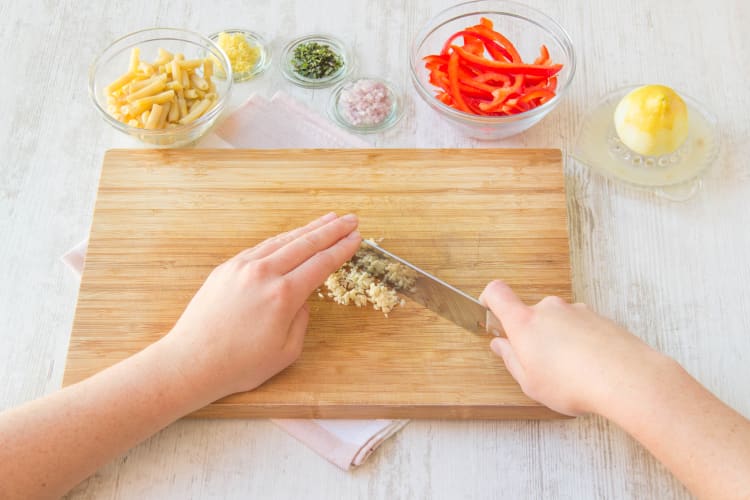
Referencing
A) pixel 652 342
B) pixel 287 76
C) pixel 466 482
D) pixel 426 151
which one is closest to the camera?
pixel 466 482

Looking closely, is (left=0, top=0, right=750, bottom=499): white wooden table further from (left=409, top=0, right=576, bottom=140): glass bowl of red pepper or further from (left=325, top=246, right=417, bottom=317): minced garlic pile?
(left=325, top=246, right=417, bottom=317): minced garlic pile

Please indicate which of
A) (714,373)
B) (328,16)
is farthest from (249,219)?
(714,373)

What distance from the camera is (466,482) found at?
4.07ft

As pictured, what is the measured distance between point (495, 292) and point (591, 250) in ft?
1.03

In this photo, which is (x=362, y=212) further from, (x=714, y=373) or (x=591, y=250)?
(x=714, y=373)

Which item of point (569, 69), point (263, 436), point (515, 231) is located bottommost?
point (263, 436)

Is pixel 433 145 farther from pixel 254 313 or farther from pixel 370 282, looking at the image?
pixel 254 313

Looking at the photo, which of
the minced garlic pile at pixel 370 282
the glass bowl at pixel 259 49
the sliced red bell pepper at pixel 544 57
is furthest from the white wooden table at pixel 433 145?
the minced garlic pile at pixel 370 282

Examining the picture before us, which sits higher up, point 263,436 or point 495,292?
point 495,292

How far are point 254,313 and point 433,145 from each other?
579 mm

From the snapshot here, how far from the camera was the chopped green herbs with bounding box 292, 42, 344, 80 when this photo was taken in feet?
5.40

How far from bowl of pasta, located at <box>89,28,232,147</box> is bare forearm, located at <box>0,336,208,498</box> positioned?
0.50m

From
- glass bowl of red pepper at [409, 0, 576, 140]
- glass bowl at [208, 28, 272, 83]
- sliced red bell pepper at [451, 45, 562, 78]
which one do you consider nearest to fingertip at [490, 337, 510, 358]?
glass bowl of red pepper at [409, 0, 576, 140]

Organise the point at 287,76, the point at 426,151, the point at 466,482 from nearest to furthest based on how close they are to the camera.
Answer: the point at 466,482 → the point at 426,151 → the point at 287,76
